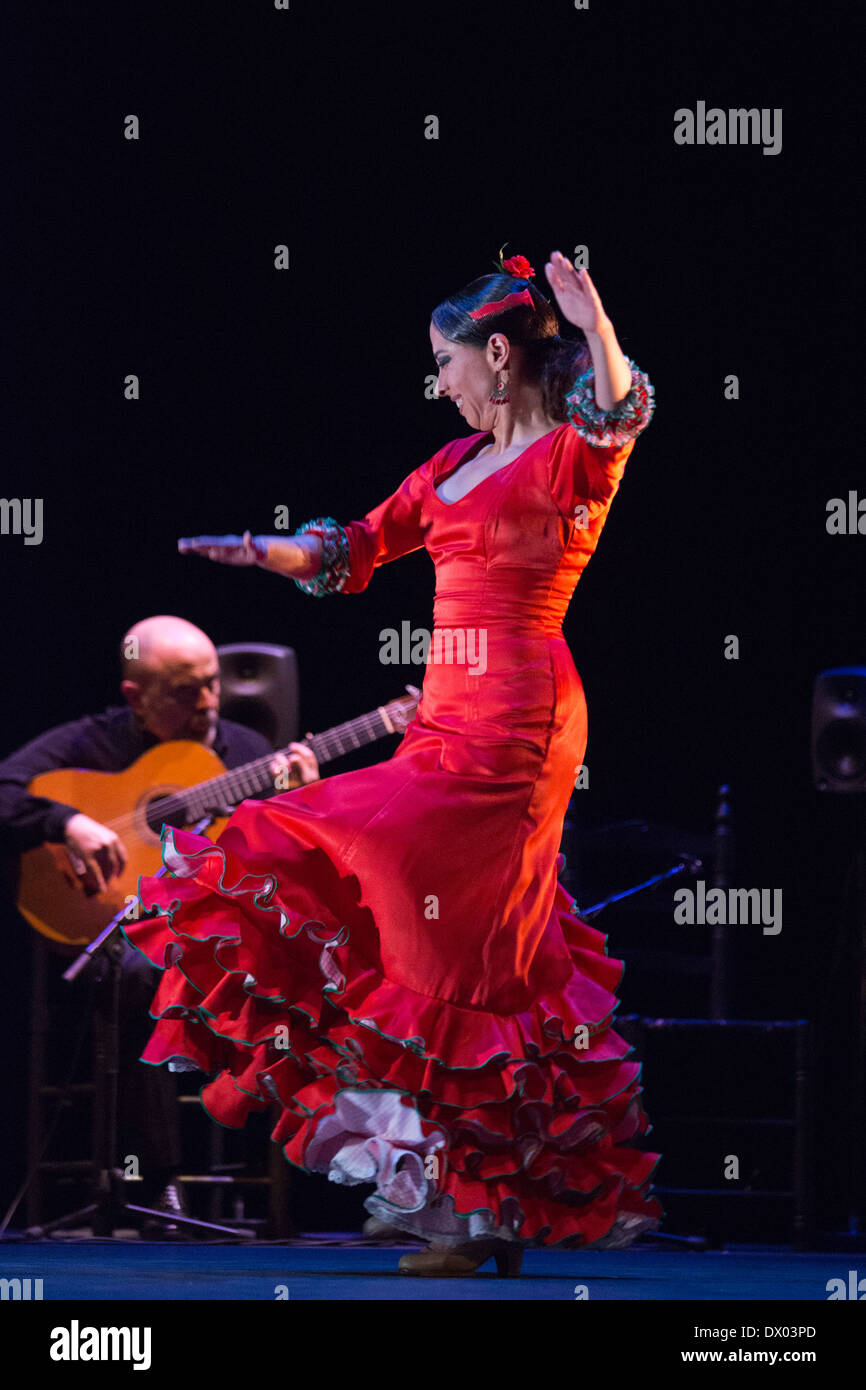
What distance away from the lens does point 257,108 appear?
5.10 metres

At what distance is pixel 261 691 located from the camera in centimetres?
509

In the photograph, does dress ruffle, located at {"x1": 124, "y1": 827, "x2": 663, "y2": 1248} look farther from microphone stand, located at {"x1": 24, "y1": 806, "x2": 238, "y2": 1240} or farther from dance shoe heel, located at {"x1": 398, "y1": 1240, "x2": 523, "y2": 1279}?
microphone stand, located at {"x1": 24, "y1": 806, "x2": 238, "y2": 1240}

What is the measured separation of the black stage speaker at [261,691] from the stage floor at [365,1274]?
4.42ft

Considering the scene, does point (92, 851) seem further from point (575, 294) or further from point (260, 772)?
point (575, 294)

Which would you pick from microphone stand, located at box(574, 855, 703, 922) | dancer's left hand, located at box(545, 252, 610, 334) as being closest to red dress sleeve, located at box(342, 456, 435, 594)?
dancer's left hand, located at box(545, 252, 610, 334)

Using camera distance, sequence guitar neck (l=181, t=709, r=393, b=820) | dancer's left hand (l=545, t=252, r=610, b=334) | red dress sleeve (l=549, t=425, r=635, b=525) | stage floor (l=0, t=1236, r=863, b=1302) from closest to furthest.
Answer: stage floor (l=0, t=1236, r=863, b=1302), dancer's left hand (l=545, t=252, r=610, b=334), red dress sleeve (l=549, t=425, r=635, b=525), guitar neck (l=181, t=709, r=393, b=820)

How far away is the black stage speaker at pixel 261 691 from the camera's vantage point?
5082 mm

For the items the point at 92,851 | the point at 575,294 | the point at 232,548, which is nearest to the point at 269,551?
the point at 232,548

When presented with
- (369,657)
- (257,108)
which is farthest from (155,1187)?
(257,108)

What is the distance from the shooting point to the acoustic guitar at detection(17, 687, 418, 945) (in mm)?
4750

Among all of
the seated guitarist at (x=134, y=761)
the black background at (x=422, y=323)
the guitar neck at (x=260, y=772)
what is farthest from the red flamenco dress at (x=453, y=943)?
the black background at (x=422, y=323)

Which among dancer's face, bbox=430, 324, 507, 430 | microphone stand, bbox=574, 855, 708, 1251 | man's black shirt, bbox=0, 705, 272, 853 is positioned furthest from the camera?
man's black shirt, bbox=0, 705, 272, 853

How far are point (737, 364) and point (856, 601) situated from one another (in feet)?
2.50

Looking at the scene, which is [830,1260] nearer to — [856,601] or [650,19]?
[856,601]
